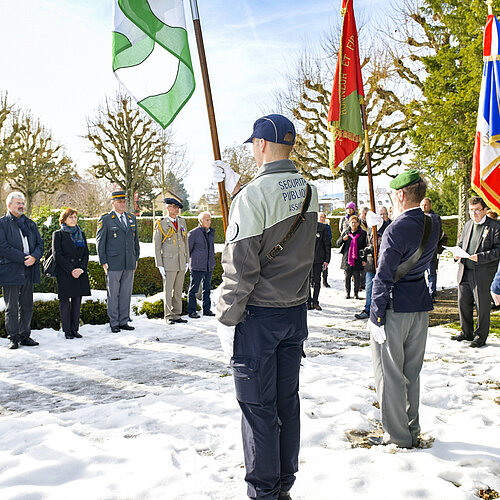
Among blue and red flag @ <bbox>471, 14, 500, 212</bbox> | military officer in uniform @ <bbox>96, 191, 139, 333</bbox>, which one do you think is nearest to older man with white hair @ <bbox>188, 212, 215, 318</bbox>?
military officer in uniform @ <bbox>96, 191, 139, 333</bbox>

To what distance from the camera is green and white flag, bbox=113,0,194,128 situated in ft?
11.9

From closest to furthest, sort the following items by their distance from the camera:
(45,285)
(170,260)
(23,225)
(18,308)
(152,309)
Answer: (18,308) → (23,225) → (170,260) → (45,285) → (152,309)

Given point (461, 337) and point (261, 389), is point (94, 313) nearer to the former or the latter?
point (461, 337)

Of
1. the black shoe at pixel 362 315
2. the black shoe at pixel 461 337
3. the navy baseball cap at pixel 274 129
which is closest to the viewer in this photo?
the navy baseball cap at pixel 274 129

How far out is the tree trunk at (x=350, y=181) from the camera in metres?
23.2

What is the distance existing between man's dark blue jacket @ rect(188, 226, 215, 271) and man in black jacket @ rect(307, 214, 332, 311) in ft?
7.12

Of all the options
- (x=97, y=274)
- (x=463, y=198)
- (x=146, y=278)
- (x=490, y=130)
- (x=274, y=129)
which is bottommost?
(x=146, y=278)

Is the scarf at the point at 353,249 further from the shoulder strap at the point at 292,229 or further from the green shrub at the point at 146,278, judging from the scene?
the shoulder strap at the point at 292,229

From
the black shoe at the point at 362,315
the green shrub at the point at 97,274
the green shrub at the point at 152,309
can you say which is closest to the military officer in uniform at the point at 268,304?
the black shoe at the point at 362,315

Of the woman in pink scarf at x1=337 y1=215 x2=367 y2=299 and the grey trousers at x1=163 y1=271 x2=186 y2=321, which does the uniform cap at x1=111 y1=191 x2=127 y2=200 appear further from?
the woman in pink scarf at x1=337 y1=215 x2=367 y2=299

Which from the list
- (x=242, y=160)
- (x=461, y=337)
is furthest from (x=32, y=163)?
(x=461, y=337)

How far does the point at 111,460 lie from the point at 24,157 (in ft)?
103

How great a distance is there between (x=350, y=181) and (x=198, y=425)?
21.0 metres

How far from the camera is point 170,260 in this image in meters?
8.59
